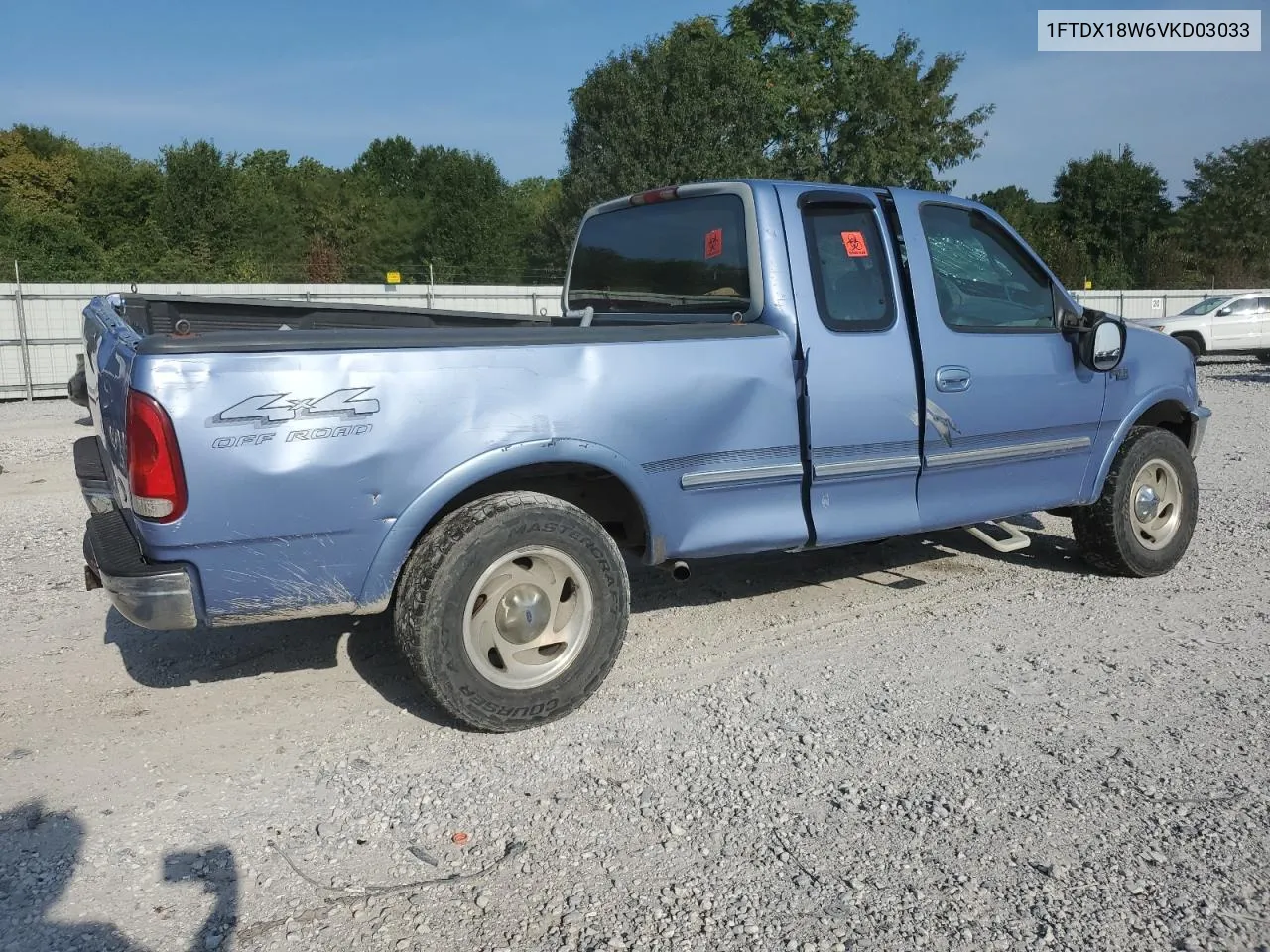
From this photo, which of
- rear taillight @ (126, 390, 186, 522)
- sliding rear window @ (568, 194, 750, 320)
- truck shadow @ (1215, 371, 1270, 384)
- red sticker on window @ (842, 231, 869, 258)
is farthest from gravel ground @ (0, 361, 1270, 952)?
truck shadow @ (1215, 371, 1270, 384)

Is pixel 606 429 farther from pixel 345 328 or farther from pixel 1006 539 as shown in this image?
pixel 1006 539

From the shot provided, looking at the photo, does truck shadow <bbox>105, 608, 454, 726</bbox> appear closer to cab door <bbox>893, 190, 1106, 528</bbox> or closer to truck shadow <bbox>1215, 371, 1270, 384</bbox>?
cab door <bbox>893, 190, 1106, 528</bbox>

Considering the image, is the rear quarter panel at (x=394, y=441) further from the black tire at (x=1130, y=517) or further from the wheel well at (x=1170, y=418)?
the wheel well at (x=1170, y=418)

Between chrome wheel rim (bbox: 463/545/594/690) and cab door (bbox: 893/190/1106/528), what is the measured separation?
71.2 inches

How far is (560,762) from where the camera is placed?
363 cm

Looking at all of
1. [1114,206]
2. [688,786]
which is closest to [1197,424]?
[688,786]

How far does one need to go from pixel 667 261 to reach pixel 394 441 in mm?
2044

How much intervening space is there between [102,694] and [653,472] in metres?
2.39

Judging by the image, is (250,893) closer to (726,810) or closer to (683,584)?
(726,810)

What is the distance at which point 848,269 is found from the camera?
A: 463cm

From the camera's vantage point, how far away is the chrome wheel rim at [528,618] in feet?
12.3

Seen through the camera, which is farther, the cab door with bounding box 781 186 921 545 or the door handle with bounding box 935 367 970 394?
the door handle with bounding box 935 367 970 394

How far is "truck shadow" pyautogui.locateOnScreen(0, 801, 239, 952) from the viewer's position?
2625 millimetres

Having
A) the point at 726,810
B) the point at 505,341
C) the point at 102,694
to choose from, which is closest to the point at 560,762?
the point at 726,810
